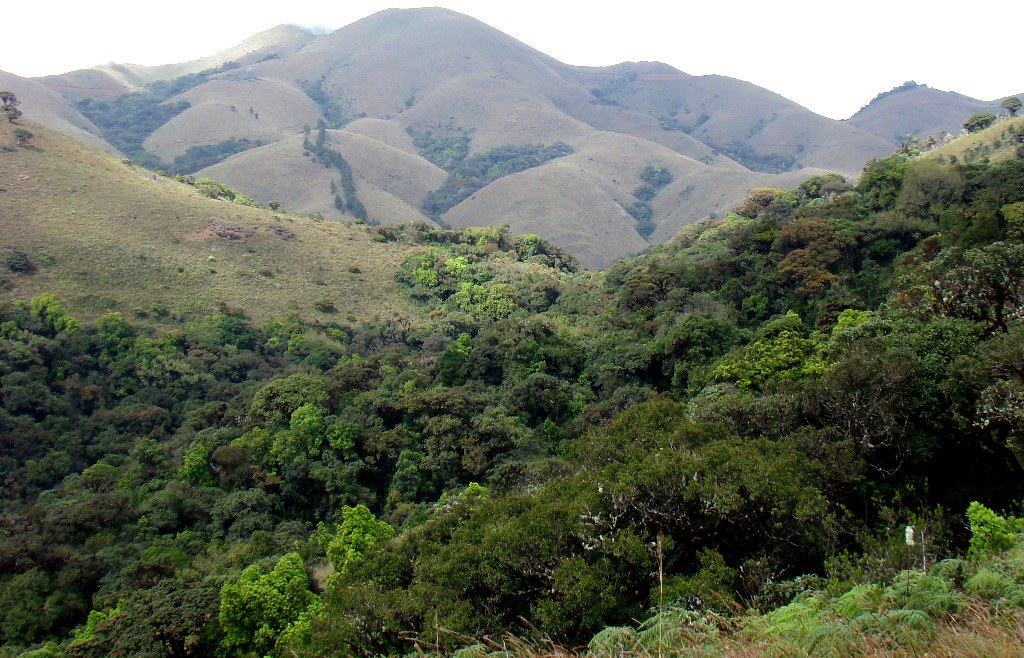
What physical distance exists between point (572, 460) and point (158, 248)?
52.5m

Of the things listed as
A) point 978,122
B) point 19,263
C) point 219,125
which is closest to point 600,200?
point 978,122

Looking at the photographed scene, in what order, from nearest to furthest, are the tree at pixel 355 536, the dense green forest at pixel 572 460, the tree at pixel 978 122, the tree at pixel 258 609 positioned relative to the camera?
the dense green forest at pixel 572 460, the tree at pixel 258 609, the tree at pixel 355 536, the tree at pixel 978 122

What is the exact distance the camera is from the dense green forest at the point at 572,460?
10859 mm

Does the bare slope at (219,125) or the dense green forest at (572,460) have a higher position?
the bare slope at (219,125)

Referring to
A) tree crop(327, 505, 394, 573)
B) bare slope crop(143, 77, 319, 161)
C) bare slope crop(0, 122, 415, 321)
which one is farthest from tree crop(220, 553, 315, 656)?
bare slope crop(143, 77, 319, 161)

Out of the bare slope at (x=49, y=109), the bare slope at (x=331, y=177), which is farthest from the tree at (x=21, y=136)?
the bare slope at (x=49, y=109)

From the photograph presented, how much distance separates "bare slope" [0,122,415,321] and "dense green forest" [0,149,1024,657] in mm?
4325

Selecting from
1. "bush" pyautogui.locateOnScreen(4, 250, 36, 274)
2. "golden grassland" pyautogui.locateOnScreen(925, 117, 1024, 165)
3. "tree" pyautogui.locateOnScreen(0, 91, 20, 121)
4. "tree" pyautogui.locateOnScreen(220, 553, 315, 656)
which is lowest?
"tree" pyautogui.locateOnScreen(220, 553, 315, 656)

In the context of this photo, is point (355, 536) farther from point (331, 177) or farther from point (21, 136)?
point (331, 177)

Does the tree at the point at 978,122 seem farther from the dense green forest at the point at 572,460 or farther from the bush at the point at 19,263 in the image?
the bush at the point at 19,263

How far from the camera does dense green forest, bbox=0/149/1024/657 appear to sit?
1086 cm

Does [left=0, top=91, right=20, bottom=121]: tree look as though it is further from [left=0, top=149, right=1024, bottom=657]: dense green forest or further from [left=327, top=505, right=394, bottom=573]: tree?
[left=327, top=505, right=394, bottom=573]: tree

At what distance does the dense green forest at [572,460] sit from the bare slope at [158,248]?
4325 millimetres

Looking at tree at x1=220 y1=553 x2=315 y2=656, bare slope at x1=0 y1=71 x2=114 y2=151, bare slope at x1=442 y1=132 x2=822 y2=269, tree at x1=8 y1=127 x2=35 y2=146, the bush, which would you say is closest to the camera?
tree at x1=220 y1=553 x2=315 y2=656
